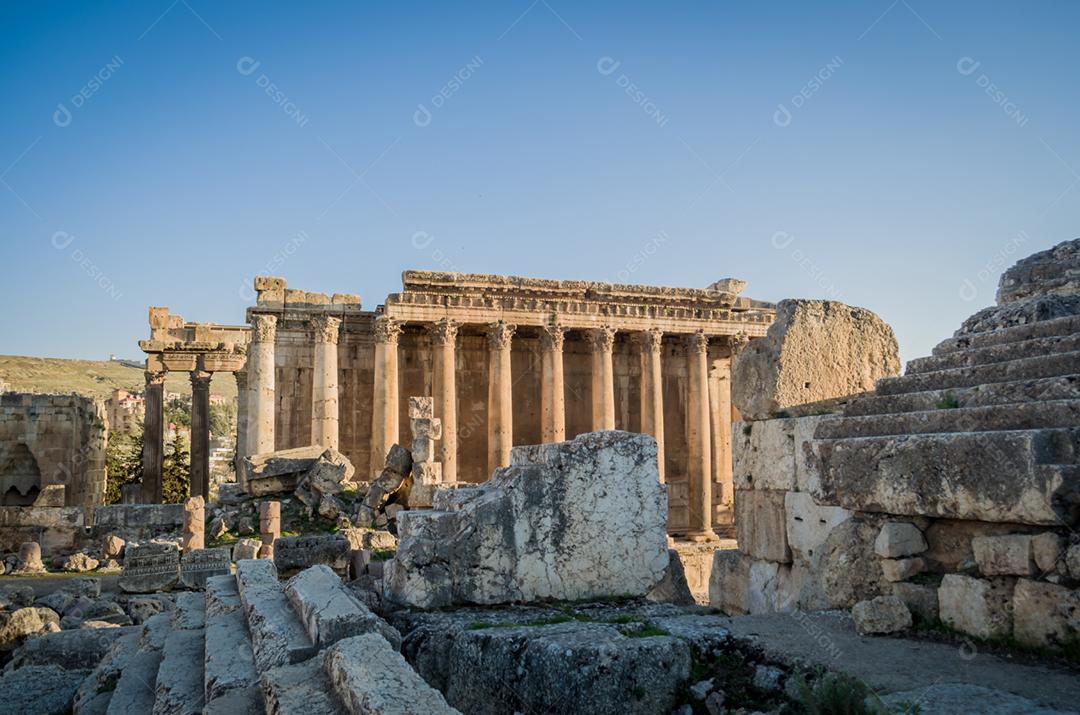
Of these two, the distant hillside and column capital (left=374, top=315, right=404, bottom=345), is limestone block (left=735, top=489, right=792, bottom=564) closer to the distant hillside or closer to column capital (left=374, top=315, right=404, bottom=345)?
column capital (left=374, top=315, right=404, bottom=345)

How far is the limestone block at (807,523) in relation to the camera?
7215mm

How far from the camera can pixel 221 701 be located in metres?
4.36

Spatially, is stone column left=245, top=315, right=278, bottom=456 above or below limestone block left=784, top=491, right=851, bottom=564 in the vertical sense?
above

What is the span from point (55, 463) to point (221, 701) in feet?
95.2

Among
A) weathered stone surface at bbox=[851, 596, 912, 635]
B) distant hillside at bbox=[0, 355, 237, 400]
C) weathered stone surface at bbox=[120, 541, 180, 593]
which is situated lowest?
weathered stone surface at bbox=[120, 541, 180, 593]

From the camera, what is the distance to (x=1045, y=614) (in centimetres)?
470

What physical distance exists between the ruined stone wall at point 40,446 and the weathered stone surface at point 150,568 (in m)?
15.5

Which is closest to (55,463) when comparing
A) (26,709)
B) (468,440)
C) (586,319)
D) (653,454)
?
(468,440)

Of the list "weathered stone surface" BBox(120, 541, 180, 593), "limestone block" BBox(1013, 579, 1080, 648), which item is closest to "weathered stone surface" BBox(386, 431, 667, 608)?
"limestone block" BBox(1013, 579, 1080, 648)

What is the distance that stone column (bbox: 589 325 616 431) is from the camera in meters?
27.4

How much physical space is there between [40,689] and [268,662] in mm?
4003

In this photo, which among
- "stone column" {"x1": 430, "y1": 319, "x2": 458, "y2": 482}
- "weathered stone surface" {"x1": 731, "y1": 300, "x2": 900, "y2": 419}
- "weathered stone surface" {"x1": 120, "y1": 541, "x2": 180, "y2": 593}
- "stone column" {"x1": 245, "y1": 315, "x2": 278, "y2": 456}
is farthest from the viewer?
"stone column" {"x1": 430, "y1": 319, "x2": 458, "y2": 482}

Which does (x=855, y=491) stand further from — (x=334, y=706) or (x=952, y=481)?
(x=334, y=706)

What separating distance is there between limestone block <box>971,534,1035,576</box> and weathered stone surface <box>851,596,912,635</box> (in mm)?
588
